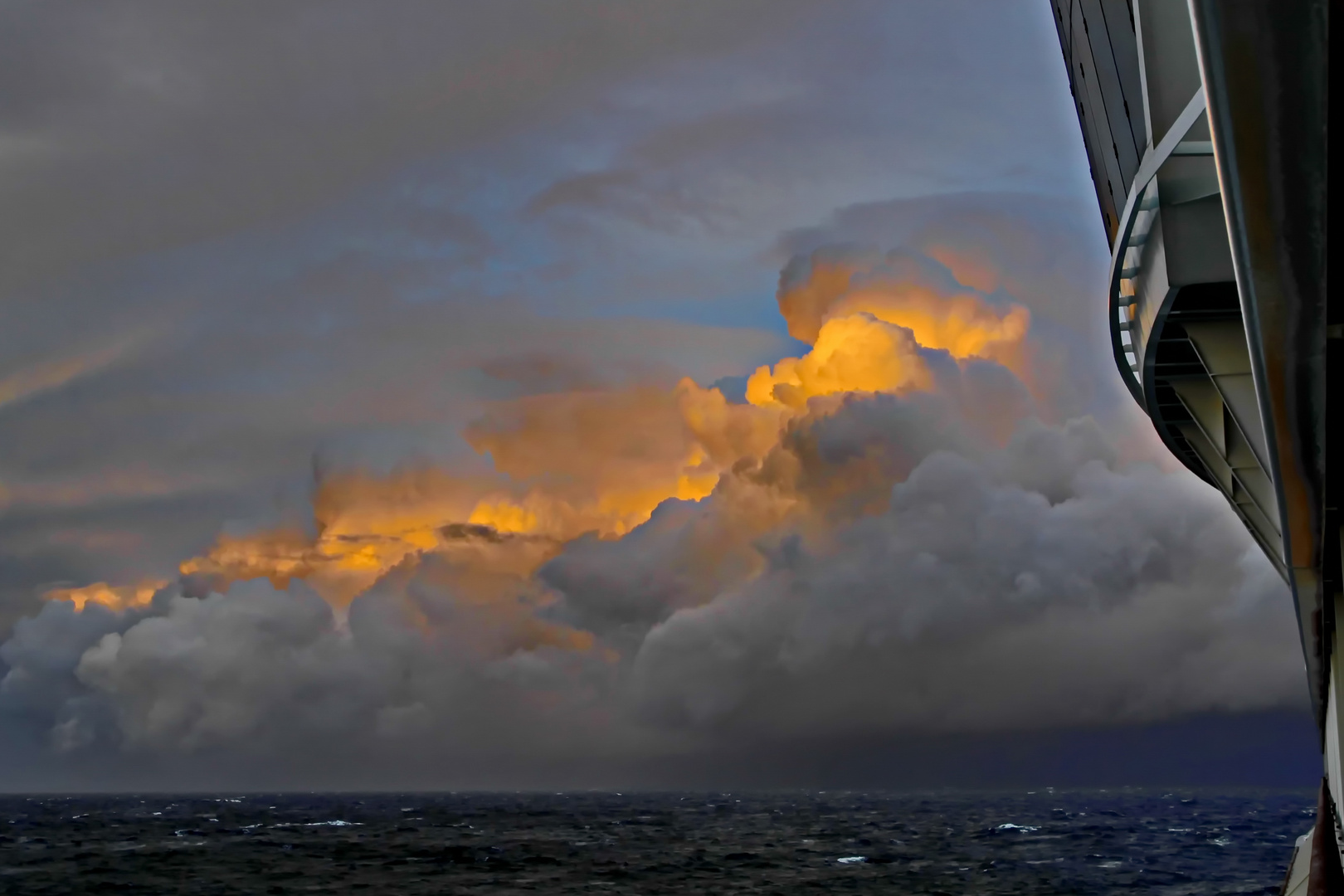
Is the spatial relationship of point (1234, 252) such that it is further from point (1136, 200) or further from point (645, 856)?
point (645, 856)

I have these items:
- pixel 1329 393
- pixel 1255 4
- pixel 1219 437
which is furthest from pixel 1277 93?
pixel 1219 437

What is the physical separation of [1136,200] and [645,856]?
2851 inches

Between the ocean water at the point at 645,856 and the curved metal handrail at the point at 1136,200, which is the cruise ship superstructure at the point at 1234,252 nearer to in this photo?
the curved metal handrail at the point at 1136,200

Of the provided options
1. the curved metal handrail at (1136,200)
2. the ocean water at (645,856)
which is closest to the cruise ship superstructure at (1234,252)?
the curved metal handrail at (1136,200)

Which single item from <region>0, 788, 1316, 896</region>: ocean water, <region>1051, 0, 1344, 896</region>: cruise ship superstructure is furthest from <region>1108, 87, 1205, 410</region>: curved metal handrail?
<region>0, 788, 1316, 896</region>: ocean water

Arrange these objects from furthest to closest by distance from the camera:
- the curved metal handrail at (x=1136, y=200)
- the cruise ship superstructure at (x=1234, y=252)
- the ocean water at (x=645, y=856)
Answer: the ocean water at (x=645, y=856)
the curved metal handrail at (x=1136, y=200)
the cruise ship superstructure at (x=1234, y=252)

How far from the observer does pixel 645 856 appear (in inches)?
3068

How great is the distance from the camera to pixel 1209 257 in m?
12.7

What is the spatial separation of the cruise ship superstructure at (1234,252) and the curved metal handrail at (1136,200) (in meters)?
0.03

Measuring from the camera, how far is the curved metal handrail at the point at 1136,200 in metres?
11.6

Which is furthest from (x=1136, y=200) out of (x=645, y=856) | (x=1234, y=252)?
(x=645, y=856)

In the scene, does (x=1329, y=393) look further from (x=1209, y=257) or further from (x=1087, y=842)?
(x=1087, y=842)

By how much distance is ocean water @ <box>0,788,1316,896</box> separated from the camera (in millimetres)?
59500

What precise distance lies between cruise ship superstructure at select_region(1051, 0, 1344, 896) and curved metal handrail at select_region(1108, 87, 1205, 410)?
29 millimetres
